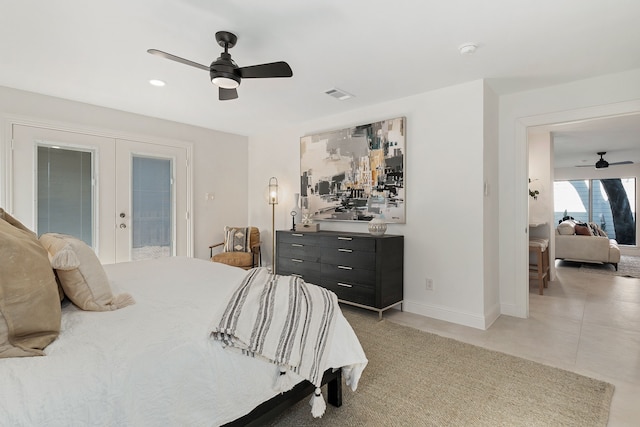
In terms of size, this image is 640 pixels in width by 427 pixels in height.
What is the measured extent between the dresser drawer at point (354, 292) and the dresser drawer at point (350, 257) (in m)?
0.22

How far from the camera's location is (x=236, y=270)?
102 inches

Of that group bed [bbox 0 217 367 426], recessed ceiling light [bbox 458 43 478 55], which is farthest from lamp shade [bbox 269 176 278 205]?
bed [bbox 0 217 367 426]

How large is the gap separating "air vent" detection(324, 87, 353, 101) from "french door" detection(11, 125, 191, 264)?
2.46 meters

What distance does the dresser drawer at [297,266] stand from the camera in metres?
3.88

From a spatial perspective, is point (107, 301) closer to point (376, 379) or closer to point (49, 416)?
point (49, 416)

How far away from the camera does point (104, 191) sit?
402cm

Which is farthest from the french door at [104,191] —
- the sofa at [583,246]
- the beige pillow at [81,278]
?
the sofa at [583,246]

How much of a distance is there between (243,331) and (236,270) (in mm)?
1246

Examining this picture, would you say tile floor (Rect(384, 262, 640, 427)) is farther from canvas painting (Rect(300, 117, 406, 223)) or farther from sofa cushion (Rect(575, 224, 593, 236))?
sofa cushion (Rect(575, 224, 593, 236))

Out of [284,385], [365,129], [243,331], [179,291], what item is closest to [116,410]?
[243,331]

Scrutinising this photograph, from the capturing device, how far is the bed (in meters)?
0.98

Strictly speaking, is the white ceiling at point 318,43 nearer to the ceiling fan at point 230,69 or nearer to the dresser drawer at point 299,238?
the ceiling fan at point 230,69

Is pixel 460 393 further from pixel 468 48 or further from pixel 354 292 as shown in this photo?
pixel 468 48

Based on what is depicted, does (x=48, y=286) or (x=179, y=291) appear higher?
(x=48, y=286)
